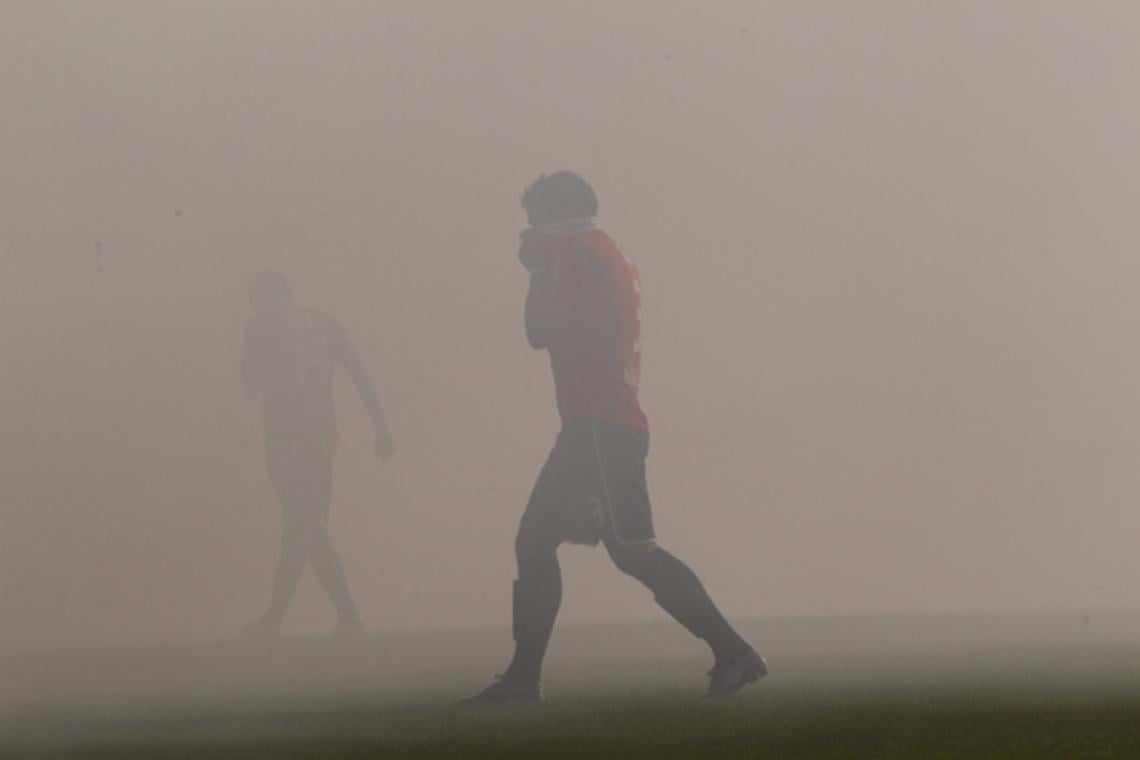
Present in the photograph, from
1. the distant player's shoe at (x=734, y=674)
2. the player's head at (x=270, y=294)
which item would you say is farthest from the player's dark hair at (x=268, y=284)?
the distant player's shoe at (x=734, y=674)

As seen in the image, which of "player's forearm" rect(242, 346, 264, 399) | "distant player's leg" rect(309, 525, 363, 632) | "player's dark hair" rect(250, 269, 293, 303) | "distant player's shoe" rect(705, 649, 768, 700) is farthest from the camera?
"player's dark hair" rect(250, 269, 293, 303)

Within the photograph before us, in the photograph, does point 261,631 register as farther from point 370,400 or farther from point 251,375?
point 370,400

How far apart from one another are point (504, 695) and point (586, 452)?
0.65 m

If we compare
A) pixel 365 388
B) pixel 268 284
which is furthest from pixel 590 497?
pixel 268 284

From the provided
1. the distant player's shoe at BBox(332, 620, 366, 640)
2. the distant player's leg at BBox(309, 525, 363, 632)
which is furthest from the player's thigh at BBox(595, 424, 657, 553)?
the distant player's shoe at BBox(332, 620, 366, 640)

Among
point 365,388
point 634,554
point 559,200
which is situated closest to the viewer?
point 634,554

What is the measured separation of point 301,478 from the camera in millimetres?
7258

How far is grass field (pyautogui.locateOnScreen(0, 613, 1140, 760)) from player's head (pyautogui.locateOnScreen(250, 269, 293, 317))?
1412mm

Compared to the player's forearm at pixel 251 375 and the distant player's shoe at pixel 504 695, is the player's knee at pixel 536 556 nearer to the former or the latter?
the distant player's shoe at pixel 504 695

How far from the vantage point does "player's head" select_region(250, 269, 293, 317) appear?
7.67 metres

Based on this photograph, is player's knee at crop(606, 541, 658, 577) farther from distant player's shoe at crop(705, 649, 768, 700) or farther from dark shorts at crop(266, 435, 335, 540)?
dark shorts at crop(266, 435, 335, 540)

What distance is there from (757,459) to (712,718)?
18.1 feet

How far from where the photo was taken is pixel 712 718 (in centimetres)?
396

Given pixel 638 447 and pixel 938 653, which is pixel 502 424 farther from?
pixel 638 447
